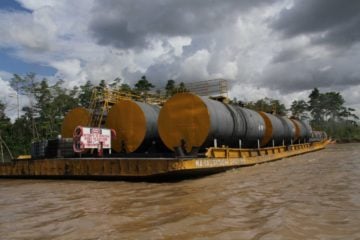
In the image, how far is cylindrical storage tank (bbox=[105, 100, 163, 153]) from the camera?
62.4 feet

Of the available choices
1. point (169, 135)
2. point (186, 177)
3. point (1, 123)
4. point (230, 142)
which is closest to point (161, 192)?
point (186, 177)

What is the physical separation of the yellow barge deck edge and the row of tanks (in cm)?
76

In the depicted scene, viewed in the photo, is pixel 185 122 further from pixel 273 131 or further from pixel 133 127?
pixel 273 131

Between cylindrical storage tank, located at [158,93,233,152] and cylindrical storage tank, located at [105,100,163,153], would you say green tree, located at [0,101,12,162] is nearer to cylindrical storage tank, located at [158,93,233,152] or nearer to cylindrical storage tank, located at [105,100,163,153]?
cylindrical storage tank, located at [105,100,163,153]

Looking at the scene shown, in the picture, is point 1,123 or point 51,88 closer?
point 1,123

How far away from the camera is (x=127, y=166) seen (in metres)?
15.4

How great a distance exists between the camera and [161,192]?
39.7 feet

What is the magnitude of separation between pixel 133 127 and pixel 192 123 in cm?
373

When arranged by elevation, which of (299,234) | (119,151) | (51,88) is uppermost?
(51,88)

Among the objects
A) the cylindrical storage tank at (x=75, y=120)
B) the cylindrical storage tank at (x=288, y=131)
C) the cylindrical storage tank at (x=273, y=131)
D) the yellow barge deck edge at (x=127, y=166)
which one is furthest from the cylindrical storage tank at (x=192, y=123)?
the cylindrical storage tank at (x=288, y=131)

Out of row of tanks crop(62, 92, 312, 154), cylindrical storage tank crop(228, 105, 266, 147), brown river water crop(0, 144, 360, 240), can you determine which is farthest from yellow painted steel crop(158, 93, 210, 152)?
brown river water crop(0, 144, 360, 240)

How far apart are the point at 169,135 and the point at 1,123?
132 ft

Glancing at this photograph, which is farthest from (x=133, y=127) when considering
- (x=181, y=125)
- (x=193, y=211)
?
(x=193, y=211)

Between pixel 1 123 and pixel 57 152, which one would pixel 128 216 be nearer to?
pixel 57 152
